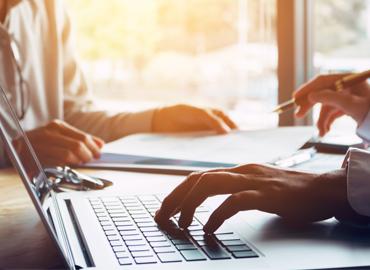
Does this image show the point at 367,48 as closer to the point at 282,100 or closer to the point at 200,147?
the point at 282,100

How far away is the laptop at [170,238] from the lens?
69 cm

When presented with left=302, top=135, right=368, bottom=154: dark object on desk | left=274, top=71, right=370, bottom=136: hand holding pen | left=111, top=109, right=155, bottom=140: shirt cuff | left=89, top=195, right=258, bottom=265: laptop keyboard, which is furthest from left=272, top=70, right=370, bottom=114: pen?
left=89, top=195, right=258, bottom=265: laptop keyboard

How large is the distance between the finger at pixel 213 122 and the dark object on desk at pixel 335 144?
Answer: 0.72 ft

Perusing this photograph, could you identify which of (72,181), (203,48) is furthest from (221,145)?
(203,48)

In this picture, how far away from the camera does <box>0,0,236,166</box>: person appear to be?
1626 millimetres

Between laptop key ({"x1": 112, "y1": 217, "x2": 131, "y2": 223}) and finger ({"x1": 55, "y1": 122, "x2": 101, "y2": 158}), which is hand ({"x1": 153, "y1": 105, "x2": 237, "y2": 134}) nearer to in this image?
finger ({"x1": 55, "y1": 122, "x2": 101, "y2": 158})

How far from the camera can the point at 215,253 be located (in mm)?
725

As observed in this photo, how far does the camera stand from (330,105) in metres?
1.44

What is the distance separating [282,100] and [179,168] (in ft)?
3.06

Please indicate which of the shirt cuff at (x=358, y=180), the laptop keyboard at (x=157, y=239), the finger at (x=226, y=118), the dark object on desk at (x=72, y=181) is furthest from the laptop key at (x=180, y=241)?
the finger at (x=226, y=118)

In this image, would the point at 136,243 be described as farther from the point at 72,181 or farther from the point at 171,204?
the point at 72,181

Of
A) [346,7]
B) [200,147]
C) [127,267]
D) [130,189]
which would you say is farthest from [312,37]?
[127,267]

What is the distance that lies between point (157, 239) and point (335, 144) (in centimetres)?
69

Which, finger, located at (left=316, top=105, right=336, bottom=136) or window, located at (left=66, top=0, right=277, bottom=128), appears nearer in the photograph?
finger, located at (left=316, top=105, right=336, bottom=136)
